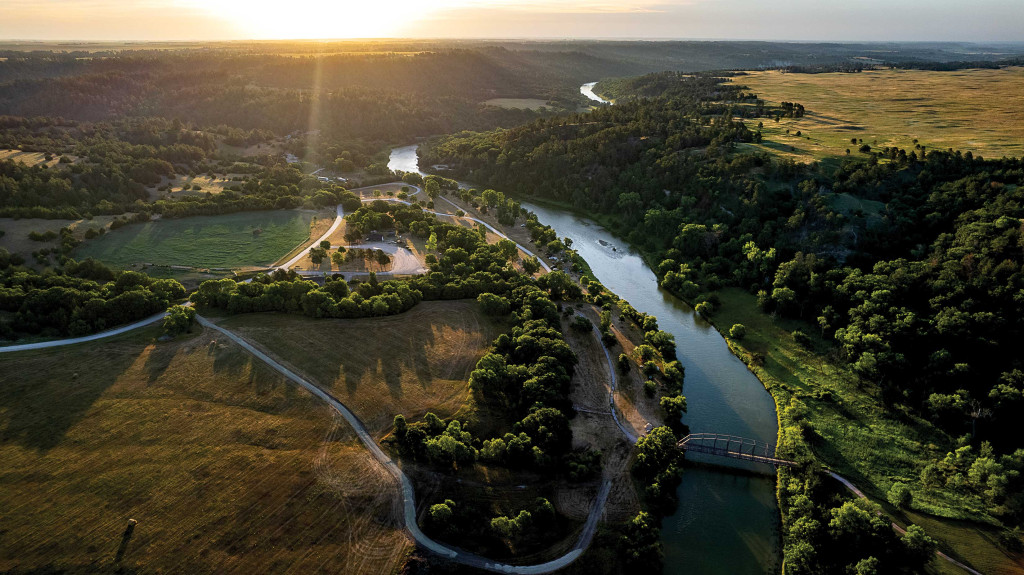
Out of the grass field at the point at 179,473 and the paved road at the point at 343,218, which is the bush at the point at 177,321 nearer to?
the grass field at the point at 179,473

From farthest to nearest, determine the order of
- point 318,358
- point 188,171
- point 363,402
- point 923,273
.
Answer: point 188,171 → point 923,273 → point 318,358 → point 363,402

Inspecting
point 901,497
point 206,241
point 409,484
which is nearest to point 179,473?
point 409,484

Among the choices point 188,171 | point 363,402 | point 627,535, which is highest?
point 188,171

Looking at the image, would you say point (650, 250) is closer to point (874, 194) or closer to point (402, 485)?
point (874, 194)

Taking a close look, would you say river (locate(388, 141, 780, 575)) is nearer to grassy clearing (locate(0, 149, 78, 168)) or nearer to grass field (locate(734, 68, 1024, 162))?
grass field (locate(734, 68, 1024, 162))

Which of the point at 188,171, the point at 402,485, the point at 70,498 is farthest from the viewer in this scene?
the point at 188,171

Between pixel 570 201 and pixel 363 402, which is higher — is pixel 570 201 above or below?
above

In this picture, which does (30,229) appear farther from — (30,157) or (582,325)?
(582,325)

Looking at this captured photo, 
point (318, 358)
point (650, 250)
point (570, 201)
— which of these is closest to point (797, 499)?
point (318, 358)

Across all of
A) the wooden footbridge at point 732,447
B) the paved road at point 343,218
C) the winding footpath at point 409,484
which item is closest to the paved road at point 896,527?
the wooden footbridge at point 732,447
